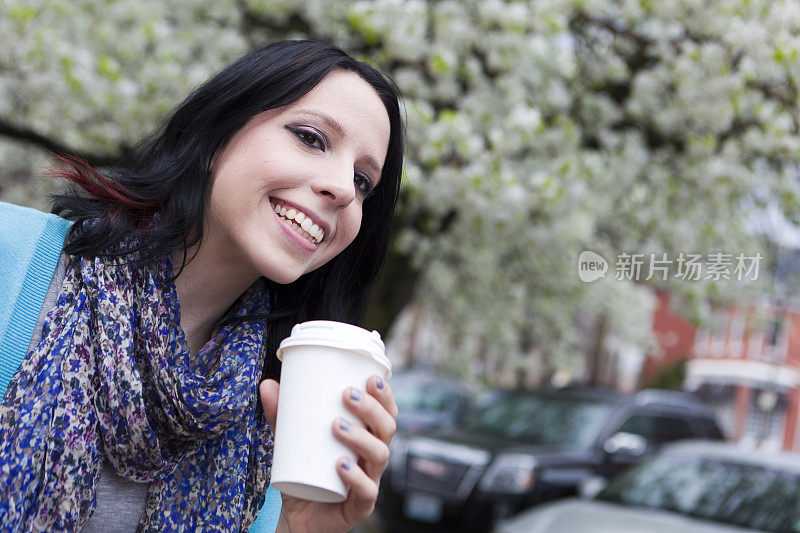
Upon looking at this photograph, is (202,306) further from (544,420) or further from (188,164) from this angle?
(544,420)

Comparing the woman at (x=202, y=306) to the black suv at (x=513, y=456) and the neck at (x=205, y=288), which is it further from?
the black suv at (x=513, y=456)

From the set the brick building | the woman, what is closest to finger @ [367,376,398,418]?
the woman

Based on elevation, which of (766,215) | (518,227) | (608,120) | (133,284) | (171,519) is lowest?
(171,519)

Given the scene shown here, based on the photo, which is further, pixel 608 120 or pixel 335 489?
pixel 608 120

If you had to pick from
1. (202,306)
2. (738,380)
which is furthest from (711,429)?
(738,380)

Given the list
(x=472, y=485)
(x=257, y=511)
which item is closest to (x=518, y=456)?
(x=472, y=485)

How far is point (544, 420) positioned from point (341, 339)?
Answer: 719 cm

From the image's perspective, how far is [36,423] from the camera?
4.73 feet

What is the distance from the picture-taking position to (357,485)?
4.68ft

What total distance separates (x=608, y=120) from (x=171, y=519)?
221 inches

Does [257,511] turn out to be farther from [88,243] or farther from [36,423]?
[88,243]

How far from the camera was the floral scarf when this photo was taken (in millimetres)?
1442

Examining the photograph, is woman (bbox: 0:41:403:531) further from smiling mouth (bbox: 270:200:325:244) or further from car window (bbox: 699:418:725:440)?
car window (bbox: 699:418:725:440)

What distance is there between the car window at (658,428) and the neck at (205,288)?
7150 millimetres
